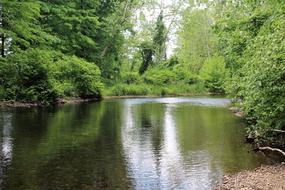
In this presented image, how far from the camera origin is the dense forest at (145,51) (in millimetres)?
13547

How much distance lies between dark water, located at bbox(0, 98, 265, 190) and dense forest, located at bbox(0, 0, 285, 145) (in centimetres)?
188

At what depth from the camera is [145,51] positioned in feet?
224

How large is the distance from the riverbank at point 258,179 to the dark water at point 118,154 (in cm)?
43

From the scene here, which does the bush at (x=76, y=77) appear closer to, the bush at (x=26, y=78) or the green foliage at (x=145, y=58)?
the bush at (x=26, y=78)

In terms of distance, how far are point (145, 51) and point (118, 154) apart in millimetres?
55014

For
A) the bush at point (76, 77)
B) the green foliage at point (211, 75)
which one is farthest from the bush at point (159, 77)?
the bush at point (76, 77)

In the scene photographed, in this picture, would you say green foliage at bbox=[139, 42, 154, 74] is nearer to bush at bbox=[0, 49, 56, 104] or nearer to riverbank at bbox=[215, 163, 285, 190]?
bush at bbox=[0, 49, 56, 104]

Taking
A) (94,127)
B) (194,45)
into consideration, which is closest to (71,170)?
(94,127)

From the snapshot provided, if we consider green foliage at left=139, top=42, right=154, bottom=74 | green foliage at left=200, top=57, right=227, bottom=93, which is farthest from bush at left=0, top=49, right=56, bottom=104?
green foliage at left=139, top=42, right=154, bottom=74

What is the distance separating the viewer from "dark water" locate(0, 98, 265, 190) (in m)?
10.6

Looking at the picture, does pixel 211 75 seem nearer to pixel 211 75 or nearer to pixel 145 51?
pixel 211 75

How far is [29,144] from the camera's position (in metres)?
15.2

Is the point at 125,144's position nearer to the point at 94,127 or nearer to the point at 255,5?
the point at 94,127

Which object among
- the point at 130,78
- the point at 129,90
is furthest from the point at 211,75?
the point at 129,90
